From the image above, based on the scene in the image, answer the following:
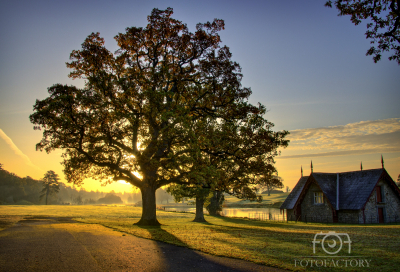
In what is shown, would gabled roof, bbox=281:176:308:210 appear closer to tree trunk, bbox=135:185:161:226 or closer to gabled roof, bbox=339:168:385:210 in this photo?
gabled roof, bbox=339:168:385:210

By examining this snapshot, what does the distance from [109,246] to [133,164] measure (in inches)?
482

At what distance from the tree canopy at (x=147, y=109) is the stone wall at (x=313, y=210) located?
25.6 metres

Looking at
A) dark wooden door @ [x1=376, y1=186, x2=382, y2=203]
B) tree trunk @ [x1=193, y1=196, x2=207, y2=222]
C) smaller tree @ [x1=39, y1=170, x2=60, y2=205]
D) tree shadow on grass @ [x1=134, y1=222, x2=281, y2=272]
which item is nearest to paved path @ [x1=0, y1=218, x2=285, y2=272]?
tree shadow on grass @ [x1=134, y1=222, x2=281, y2=272]

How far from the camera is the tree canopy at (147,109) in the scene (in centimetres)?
2091

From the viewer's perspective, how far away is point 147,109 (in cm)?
2195

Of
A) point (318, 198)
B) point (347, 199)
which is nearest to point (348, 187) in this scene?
point (347, 199)

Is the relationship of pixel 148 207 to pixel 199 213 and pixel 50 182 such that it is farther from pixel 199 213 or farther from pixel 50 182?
pixel 50 182

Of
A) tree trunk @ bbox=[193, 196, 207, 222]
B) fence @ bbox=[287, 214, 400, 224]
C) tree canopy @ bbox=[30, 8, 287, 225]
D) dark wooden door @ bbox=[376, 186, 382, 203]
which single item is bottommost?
fence @ bbox=[287, 214, 400, 224]

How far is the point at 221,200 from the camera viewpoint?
173 ft

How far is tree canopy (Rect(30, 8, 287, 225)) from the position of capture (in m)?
20.9

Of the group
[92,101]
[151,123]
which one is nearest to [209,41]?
[151,123]

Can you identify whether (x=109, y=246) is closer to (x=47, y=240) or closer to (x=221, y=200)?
(x=47, y=240)

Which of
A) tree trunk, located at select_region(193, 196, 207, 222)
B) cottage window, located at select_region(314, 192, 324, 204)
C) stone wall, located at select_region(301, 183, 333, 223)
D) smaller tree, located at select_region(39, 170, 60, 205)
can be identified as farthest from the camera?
smaller tree, located at select_region(39, 170, 60, 205)

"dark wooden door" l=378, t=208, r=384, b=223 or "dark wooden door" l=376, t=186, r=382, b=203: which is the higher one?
"dark wooden door" l=376, t=186, r=382, b=203
